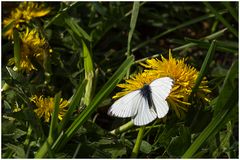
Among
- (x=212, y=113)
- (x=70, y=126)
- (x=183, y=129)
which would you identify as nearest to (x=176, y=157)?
(x=183, y=129)

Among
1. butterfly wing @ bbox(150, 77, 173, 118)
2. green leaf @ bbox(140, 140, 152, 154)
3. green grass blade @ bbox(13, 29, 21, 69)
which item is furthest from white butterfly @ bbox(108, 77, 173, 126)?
green grass blade @ bbox(13, 29, 21, 69)

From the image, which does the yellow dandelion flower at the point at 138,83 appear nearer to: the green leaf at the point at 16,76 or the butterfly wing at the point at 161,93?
the butterfly wing at the point at 161,93

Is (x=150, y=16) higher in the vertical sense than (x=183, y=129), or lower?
higher

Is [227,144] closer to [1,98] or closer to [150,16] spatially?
[1,98]

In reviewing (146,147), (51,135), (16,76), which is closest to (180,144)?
(146,147)

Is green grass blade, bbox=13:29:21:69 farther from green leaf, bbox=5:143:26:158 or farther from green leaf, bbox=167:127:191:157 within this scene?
green leaf, bbox=167:127:191:157

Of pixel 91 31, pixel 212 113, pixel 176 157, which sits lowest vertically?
pixel 176 157
